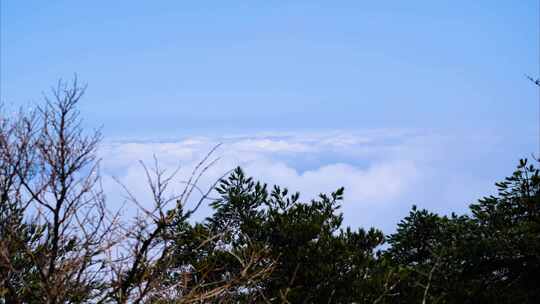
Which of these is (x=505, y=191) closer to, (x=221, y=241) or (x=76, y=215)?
(x=221, y=241)

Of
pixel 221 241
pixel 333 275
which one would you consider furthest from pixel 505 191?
pixel 221 241

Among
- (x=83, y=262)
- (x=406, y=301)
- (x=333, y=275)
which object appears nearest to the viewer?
(x=83, y=262)

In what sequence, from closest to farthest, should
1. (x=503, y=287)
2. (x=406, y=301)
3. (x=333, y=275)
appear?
(x=333, y=275), (x=406, y=301), (x=503, y=287)

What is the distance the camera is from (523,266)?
1332cm

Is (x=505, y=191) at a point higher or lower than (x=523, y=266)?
higher

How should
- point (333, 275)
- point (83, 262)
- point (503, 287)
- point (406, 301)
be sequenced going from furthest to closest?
1. point (503, 287)
2. point (406, 301)
3. point (333, 275)
4. point (83, 262)

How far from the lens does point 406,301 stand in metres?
12.3

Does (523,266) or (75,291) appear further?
(523,266)

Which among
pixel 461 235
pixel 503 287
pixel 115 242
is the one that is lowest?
pixel 115 242

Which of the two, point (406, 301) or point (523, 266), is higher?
point (523, 266)

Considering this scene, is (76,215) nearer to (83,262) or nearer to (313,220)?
(83,262)

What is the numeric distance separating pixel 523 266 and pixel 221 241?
17.4 ft

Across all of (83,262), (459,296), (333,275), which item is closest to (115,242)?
(83,262)

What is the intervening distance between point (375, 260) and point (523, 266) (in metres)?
2.95
